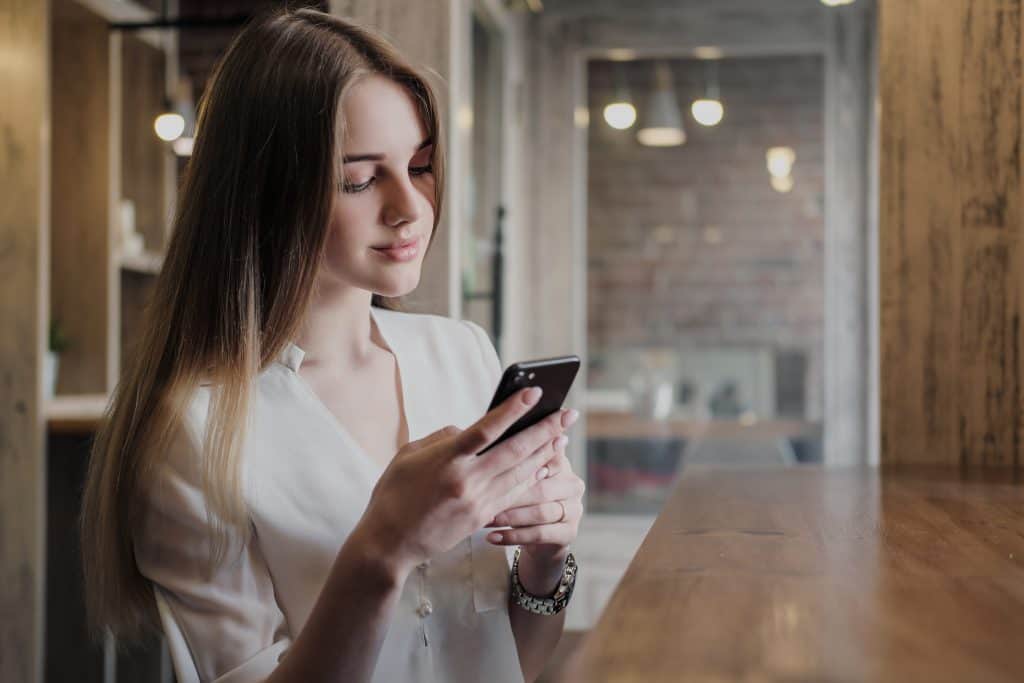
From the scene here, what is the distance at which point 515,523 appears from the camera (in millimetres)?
1043

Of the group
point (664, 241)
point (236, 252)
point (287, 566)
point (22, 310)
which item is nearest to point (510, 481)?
point (287, 566)

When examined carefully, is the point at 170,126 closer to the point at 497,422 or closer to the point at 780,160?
the point at 780,160

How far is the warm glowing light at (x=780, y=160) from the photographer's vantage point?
308 cm

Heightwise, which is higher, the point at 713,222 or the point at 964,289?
the point at 713,222

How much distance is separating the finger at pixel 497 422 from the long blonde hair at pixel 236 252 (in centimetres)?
28

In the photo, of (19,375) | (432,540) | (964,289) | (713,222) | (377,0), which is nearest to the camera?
(432,540)

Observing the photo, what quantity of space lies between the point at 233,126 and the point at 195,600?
1.60 feet

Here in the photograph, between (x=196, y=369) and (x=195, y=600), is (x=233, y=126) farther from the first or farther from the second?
(x=195, y=600)

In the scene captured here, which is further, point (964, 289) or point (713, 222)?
point (713, 222)

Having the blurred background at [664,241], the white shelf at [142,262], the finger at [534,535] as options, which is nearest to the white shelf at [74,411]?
the blurred background at [664,241]

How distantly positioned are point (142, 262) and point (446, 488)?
3.04 m

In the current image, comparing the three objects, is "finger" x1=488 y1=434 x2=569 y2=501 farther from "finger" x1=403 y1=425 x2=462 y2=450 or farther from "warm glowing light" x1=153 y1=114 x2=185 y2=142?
"warm glowing light" x1=153 y1=114 x2=185 y2=142

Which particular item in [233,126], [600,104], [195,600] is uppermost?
[600,104]

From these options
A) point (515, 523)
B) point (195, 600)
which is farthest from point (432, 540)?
point (195, 600)
